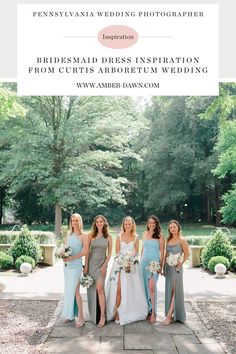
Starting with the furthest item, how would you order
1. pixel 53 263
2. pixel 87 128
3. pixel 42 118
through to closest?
pixel 42 118, pixel 87 128, pixel 53 263

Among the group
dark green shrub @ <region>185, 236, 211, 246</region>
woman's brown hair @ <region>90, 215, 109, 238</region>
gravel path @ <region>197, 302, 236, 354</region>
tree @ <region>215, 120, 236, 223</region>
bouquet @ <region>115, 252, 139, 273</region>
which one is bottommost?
gravel path @ <region>197, 302, 236, 354</region>

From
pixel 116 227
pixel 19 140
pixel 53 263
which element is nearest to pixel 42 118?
pixel 19 140

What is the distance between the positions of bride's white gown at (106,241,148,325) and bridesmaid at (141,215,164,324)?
14cm

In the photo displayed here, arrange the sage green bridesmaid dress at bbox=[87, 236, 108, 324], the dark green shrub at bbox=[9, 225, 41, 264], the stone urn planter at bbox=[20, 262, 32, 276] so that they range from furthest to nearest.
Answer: the dark green shrub at bbox=[9, 225, 41, 264] → the stone urn planter at bbox=[20, 262, 32, 276] → the sage green bridesmaid dress at bbox=[87, 236, 108, 324]

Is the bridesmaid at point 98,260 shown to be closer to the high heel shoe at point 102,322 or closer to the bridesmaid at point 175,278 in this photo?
the high heel shoe at point 102,322

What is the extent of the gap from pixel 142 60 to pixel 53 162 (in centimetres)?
1943

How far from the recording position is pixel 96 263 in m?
7.90

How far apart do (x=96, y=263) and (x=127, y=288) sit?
72 cm

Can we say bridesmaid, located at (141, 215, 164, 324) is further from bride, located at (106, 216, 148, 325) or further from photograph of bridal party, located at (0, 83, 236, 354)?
bride, located at (106, 216, 148, 325)

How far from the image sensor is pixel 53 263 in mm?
15641

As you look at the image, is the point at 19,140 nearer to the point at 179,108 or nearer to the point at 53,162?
the point at 53,162

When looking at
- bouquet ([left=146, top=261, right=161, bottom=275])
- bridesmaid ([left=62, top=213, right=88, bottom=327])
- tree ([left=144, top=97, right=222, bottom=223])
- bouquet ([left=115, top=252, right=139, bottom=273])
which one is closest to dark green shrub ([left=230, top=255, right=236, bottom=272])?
bouquet ([left=146, top=261, right=161, bottom=275])

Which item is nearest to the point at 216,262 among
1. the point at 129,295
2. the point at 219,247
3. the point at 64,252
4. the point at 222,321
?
the point at 219,247

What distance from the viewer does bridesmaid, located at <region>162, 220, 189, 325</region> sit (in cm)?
801
